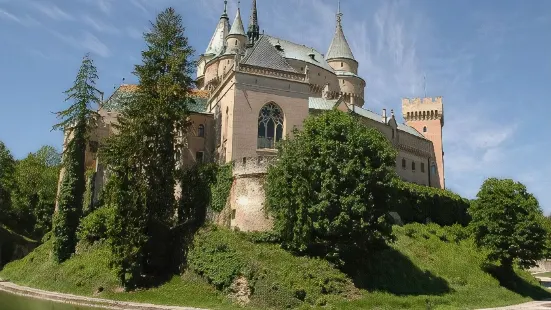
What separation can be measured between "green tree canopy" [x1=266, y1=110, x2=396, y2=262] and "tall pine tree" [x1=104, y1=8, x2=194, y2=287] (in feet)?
30.2

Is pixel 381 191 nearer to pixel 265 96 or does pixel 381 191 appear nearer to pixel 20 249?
pixel 265 96

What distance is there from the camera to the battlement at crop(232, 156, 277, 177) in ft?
119

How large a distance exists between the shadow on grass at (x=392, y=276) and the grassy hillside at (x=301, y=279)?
0.26 feet

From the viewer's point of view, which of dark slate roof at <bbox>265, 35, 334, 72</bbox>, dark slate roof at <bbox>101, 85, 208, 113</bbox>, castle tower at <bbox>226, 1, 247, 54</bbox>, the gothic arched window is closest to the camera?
the gothic arched window

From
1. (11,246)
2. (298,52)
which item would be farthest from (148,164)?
(298,52)

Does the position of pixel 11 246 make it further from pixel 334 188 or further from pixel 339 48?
pixel 339 48

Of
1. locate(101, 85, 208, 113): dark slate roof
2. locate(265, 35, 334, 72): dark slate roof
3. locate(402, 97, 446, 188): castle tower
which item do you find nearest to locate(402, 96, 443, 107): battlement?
locate(402, 97, 446, 188): castle tower

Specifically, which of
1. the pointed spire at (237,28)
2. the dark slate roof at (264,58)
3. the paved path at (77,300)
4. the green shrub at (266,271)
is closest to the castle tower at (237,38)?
the pointed spire at (237,28)

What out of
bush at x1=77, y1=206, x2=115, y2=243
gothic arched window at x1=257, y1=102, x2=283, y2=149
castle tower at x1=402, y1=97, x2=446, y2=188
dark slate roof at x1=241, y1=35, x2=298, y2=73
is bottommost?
bush at x1=77, y1=206, x2=115, y2=243

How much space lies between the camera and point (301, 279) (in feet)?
97.6

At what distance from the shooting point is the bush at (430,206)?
49188 millimetres

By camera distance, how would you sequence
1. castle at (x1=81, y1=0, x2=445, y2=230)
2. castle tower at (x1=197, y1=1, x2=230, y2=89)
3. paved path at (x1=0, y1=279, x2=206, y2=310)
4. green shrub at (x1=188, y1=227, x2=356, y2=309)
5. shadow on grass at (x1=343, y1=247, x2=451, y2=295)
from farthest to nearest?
castle tower at (x1=197, y1=1, x2=230, y2=89) < castle at (x1=81, y1=0, x2=445, y2=230) < shadow on grass at (x1=343, y1=247, x2=451, y2=295) < paved path at (x1=0, y1=279, x2=206, y2=310) < green shrub at (x1=188, y1=227, x2=356, y2=309)

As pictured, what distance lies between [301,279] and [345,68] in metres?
50.0

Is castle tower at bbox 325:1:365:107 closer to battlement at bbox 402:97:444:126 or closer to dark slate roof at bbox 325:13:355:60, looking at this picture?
dark slate roof at bbox 325:13:355:60
